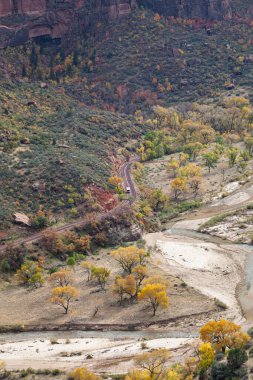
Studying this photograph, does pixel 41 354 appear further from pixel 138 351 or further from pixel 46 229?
pixel 46 229

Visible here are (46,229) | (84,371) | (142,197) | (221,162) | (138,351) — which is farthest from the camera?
(221,162)

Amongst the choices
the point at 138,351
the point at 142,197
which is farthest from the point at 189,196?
the point at 138,351

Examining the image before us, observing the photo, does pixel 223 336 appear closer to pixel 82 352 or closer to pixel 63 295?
pixel 82 352

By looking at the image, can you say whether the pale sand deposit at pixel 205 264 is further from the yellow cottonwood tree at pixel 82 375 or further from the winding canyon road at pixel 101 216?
the yellow cottonwood tree at pixel 82 375

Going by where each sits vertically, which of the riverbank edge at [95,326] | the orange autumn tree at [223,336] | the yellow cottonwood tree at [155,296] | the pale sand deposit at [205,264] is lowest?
the pale sand deposit at [205,264]

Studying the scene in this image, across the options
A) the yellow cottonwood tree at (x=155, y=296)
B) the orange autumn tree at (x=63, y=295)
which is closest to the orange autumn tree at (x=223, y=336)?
the yellow cottonwood tree at (x=155, y=296)

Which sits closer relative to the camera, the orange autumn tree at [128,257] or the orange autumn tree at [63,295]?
the orange autumn tree at [63,295]

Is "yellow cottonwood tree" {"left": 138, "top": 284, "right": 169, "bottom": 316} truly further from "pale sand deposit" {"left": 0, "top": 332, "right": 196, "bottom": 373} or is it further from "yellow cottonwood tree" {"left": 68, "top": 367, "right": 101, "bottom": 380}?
"yellow cottonwood tree" {"left": 68, "top": 367, "right": 101, "bottom": 380}

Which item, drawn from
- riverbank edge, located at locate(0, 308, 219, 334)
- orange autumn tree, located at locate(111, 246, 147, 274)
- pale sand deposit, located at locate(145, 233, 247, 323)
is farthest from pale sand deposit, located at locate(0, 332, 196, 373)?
orange autumn tree, located at locate(111, 246, 147, 274)

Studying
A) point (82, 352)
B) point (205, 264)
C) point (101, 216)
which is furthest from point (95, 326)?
point (101, 216)
